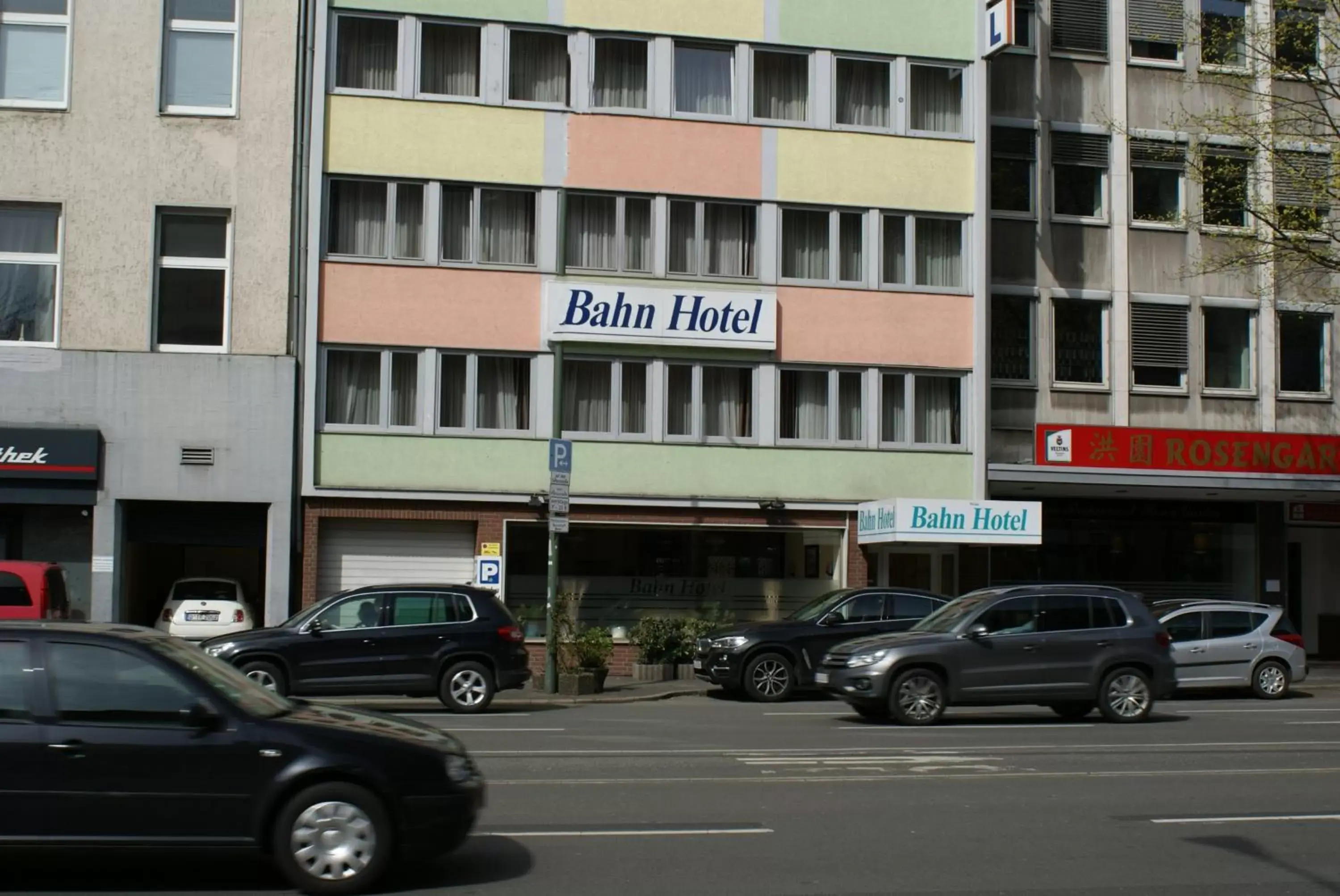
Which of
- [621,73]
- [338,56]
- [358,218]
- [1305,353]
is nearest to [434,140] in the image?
[358,218]

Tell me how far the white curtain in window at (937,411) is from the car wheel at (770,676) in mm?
8669

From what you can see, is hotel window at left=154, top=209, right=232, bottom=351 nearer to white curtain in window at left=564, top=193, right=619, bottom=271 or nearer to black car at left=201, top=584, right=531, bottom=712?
white curtain in window at left=564, top=193, right=619, bottom=271

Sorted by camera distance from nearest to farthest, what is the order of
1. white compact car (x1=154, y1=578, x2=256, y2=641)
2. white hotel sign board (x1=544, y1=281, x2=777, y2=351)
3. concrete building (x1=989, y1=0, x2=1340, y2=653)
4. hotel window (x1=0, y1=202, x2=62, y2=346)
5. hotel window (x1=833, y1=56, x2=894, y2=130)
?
white compact car (x1=154, y1=578, x2=256, y2=641) < hotel window (x1=0, y1=202, x2=62, y2=346) < white hotel sign board (x1=544, y1=281, x2=777, y2=351) < hotel window (x1=833, y1=56, x2=894, y2=130) < concrete building (x1=989, y1=0, x2=1340, y2=653)

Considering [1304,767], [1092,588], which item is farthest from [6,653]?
[1092,588]

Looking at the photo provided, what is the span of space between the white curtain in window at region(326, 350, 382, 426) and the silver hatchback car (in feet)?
44.8

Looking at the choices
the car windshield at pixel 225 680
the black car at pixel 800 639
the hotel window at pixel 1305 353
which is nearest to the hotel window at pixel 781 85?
the black car at pixel 800 639

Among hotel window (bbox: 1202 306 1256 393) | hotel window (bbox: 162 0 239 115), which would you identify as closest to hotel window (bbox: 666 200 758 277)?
hotel window (bbox: 162 0 239 115)

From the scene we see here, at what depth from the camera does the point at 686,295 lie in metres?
28.2

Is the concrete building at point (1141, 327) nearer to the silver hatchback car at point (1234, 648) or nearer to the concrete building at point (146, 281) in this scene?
the silver hatchback car at point (1234, 648)

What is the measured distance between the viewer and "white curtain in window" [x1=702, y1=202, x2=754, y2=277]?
94.2 ft

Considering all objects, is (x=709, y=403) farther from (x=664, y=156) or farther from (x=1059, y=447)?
(x=1059, y=447)

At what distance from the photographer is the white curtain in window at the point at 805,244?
29.0 m

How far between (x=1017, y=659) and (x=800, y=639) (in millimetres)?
4413

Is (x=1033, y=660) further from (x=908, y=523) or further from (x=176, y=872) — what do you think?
(x=176, y=872)
